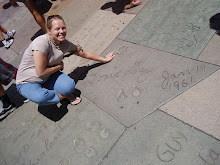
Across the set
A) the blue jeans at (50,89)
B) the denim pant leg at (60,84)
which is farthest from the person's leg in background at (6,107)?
the denim pant leg at (60,84)

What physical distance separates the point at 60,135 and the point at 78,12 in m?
2.97

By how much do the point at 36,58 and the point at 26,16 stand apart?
391 cm

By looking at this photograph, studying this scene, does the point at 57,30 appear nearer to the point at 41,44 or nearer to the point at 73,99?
the point at 41,44

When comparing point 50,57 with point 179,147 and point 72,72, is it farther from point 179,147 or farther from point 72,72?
point 179,147

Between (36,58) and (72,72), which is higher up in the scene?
(36,58)

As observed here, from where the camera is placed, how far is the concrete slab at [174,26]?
8.80ft

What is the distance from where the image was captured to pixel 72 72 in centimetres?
326

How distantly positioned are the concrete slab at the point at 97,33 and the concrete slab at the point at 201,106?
5.31 feet

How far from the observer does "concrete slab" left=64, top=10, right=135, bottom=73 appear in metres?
3.38

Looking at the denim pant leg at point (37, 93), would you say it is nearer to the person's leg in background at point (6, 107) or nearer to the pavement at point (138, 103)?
the pavement at point (138, 103)

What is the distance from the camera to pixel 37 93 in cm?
245

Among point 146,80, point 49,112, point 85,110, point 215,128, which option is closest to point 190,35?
point 146,80
